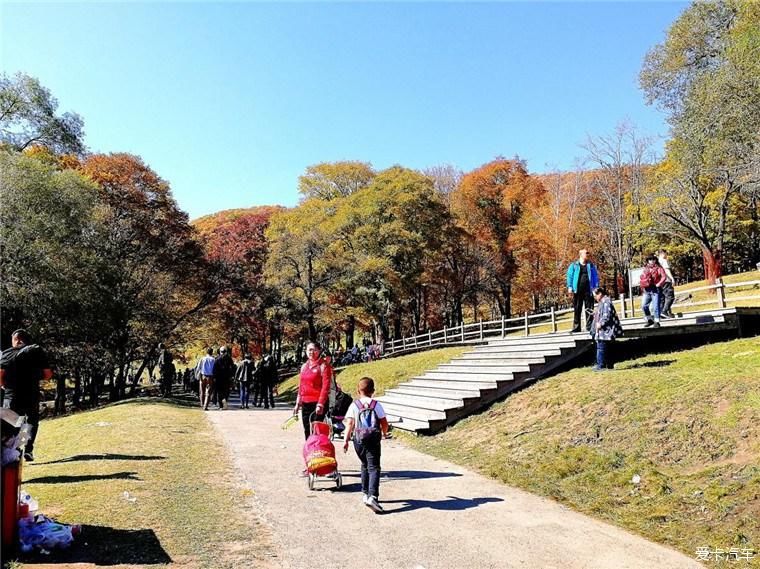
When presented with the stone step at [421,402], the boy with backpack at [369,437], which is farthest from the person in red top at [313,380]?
the stone step at [421,402]

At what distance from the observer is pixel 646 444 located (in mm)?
7430

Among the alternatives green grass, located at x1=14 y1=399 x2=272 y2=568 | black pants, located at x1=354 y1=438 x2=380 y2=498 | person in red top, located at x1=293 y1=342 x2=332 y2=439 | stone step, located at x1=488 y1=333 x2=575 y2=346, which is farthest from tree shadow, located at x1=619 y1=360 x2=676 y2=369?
green grass, located at x1=14 y1=399 x2=272 y2=568

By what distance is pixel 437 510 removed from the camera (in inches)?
245

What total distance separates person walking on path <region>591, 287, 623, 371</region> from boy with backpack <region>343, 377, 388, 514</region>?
6189 mm

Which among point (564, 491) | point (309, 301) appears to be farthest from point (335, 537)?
point (309, 301)

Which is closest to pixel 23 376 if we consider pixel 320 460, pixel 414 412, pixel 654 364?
pixel 320 460

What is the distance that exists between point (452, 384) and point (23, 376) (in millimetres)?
9091

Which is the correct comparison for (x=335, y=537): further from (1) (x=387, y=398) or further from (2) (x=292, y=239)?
(2) (x=292, y=239)

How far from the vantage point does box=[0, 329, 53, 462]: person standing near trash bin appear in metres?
7.52

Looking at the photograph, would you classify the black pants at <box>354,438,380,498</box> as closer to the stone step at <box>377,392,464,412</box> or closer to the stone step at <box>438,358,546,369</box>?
the stone step at <box>377,392,464,412</box>

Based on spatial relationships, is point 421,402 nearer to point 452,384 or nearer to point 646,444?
point 452,384

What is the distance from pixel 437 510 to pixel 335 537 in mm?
1457

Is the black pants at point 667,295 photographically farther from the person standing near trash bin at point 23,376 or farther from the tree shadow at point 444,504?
the person standing near trash bin at point 23,376

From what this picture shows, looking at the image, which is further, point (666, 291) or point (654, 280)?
point (666, 291)
